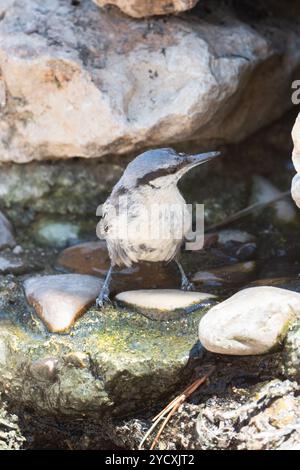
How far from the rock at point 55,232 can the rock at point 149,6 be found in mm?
1594

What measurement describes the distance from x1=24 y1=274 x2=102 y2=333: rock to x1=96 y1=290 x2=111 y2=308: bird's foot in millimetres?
57

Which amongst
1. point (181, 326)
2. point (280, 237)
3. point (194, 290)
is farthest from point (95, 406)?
point (280, 237)

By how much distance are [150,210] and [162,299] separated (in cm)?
60

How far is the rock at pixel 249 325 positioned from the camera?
385cm

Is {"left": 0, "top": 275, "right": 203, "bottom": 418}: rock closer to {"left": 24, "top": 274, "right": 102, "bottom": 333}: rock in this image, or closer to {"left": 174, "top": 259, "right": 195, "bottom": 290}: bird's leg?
{"left": 24, "top": 274, "right": 102, "bottom": 333}: rock

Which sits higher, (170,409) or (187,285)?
(187,285)

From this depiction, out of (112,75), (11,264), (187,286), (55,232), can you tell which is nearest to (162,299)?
(187,286)

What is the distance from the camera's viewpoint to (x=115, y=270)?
17.0 feet

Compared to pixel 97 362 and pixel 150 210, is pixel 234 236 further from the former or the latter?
pixel 97 362

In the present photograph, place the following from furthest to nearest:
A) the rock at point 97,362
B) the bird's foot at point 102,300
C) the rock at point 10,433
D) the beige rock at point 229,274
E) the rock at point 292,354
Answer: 1. the beige rock at point 229,274
2. the bird's foot at point 102,300
3. the rock at point 10,433
4. the rock at point 97,362
5. the rock at point 292,354

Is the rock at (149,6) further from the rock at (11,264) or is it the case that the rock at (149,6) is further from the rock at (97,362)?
the rock at (97,362)

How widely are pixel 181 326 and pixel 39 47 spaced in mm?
2173

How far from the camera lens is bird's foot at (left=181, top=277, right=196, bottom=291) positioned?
4.81 metres

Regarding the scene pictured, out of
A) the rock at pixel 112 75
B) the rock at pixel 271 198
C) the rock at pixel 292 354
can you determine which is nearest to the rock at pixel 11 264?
the rock at pixel 112 75
